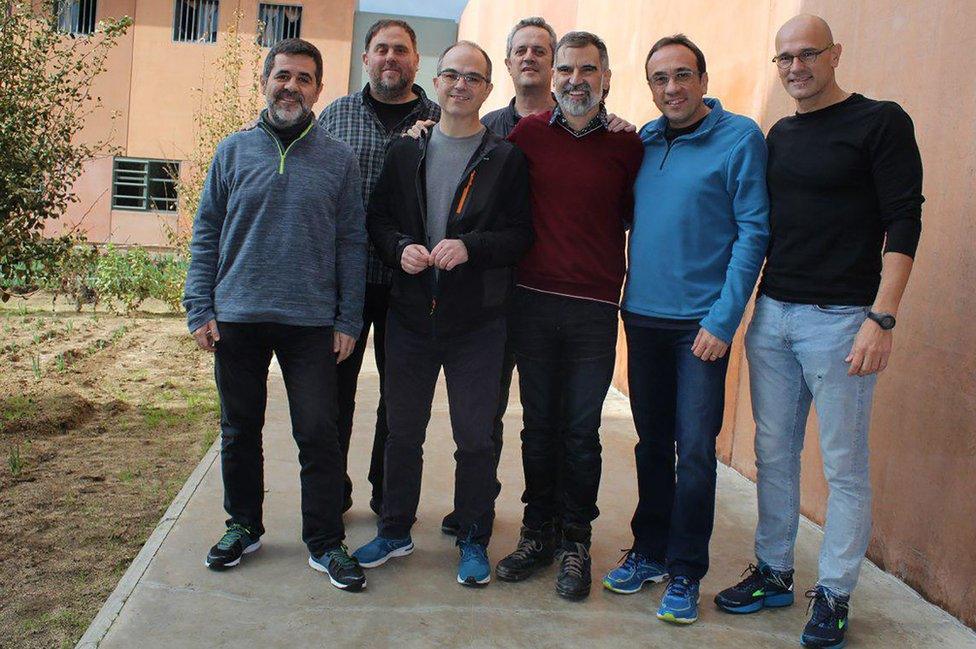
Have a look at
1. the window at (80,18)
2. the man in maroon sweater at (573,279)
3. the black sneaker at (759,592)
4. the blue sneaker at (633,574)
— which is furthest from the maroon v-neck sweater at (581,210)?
the window at (80,18)

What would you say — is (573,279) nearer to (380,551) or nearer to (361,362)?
(361,362)

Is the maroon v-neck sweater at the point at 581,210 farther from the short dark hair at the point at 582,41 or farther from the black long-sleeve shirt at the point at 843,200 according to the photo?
the black long-sleeve shirt at the point at 843,200

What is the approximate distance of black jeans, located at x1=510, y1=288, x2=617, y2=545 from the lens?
3373 millimetres

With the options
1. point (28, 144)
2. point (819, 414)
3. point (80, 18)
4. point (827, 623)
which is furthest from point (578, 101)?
point (80, 18)

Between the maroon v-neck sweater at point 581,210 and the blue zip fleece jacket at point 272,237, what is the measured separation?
2.40 ft

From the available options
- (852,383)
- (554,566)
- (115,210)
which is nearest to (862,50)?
(852,383)

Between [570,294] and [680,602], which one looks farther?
[570,294]

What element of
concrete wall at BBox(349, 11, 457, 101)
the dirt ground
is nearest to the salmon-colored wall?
concrete wall at BBox(349, 11, 457, 101)

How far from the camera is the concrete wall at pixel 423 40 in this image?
72.2ft

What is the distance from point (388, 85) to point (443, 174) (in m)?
0.66

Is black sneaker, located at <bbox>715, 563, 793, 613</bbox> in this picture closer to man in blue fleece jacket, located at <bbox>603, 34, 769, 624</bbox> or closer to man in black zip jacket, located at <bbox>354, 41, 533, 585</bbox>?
man in blue fleece jacket, located at <bbox>603, 34, 769, 624</bbox>

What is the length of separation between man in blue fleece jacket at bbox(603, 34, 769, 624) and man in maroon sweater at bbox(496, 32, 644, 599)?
0.10 meters

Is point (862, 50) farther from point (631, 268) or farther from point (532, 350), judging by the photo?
point (532, 350)

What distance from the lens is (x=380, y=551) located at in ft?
11.6
